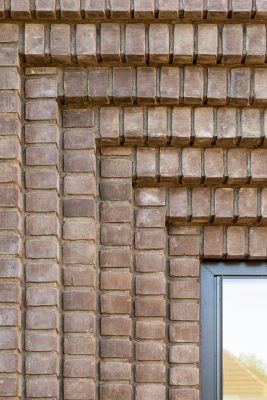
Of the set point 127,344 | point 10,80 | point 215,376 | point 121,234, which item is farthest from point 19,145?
point 215,376

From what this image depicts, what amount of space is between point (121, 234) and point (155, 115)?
20.5 inches

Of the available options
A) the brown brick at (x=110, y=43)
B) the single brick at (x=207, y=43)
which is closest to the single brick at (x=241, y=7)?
the single brick at (x=207, y=43)

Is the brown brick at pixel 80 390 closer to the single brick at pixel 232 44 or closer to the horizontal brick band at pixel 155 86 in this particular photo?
the horizontal brick band at pixel 155 86

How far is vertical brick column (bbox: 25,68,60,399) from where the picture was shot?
362 centimetres

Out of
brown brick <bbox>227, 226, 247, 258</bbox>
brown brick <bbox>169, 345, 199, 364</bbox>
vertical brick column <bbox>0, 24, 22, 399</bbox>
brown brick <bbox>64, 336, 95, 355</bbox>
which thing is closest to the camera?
vertical brick column <bbox>0, 24, 22, 399</bbox>

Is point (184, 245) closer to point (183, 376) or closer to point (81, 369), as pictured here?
point (183, 376)

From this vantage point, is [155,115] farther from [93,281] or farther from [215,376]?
[215,376]

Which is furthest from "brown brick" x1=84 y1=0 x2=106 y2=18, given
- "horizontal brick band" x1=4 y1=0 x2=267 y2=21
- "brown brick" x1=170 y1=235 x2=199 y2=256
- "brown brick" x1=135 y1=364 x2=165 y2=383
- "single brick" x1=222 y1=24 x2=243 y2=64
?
"brown brick" x1=135 y1=364 x2=165 y2=383

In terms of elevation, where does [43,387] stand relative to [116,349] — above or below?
below

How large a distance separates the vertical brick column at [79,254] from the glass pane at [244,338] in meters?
0.62

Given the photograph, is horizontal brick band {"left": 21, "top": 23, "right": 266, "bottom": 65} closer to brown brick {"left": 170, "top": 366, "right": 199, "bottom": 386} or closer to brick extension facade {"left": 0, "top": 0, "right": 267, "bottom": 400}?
brick extension facade {"left": 0, "top": 0, "right": 267, "bottom": 400}

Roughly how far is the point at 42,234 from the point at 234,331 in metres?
0.96

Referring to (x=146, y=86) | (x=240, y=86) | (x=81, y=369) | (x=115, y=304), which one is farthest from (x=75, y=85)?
(x=81, y=369)

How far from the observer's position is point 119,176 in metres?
3.79
